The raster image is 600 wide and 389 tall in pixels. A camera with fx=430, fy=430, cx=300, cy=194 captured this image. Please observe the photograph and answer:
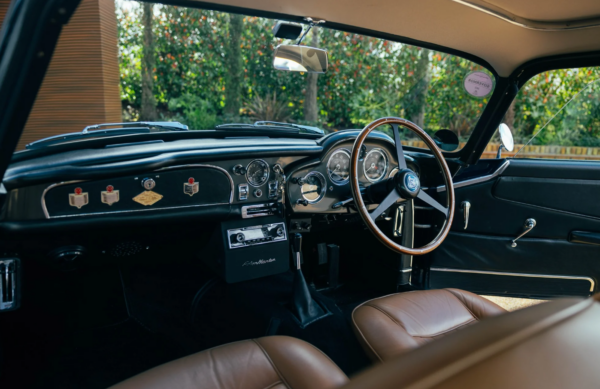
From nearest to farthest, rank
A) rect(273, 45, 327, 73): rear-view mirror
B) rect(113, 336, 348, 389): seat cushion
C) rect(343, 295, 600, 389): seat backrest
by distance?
rect(343, 295, 600, 389): seat backrest < rect(113, 336, 348, 389): seat cushion < rect(273, 45, 327, 73): rear-view mirror

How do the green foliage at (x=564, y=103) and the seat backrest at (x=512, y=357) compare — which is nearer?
the seat backrest at (x=512, y=357)

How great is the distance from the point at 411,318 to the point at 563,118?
187cm

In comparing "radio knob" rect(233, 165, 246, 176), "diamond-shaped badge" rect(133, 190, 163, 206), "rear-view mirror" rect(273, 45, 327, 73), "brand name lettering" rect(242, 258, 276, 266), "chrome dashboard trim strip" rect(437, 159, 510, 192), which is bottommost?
"brand name lettering" rect(242, 258, 276, 266)

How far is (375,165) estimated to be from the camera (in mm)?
2670

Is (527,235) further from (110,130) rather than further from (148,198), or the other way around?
(110,130)

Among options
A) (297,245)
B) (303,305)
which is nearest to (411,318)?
(303,305)

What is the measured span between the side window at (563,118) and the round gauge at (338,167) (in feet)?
3.34

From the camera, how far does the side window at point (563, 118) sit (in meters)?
2.58

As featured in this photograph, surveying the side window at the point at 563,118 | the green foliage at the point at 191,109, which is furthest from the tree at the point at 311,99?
the side window at the point at 563,118

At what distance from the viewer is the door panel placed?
2.55 meters

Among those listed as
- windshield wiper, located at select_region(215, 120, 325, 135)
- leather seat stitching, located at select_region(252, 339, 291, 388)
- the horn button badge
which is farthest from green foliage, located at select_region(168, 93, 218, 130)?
leather seat stitching, located at select_region(252, 339, 291, 388)

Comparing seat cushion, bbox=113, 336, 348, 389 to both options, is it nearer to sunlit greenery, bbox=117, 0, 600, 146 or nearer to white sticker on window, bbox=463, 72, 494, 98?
sunlit greenery, bbox=117, 0, 600, 146

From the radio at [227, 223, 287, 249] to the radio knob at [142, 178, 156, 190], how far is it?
521 mm

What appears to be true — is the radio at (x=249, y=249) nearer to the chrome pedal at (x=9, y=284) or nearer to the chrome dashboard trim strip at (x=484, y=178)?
the chrome pedal at (x=9, y=284)
